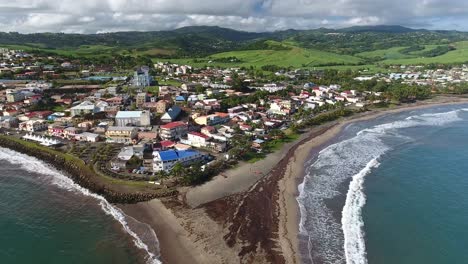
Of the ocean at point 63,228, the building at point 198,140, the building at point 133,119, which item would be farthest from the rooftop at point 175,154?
the building at point 133,119

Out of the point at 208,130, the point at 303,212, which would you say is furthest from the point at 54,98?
the point at 303,212

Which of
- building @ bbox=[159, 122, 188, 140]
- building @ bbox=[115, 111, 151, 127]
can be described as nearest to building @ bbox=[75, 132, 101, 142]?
building @ bbox=[115, 111, 151, 127]

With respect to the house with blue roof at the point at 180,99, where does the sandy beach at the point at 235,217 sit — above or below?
below

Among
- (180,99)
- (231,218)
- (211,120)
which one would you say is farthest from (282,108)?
(231,218)

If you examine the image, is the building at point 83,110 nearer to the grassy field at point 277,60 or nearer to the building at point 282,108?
the building at point 282,108

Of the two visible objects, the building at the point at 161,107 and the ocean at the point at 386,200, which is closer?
the ocean at the point at 386,200
